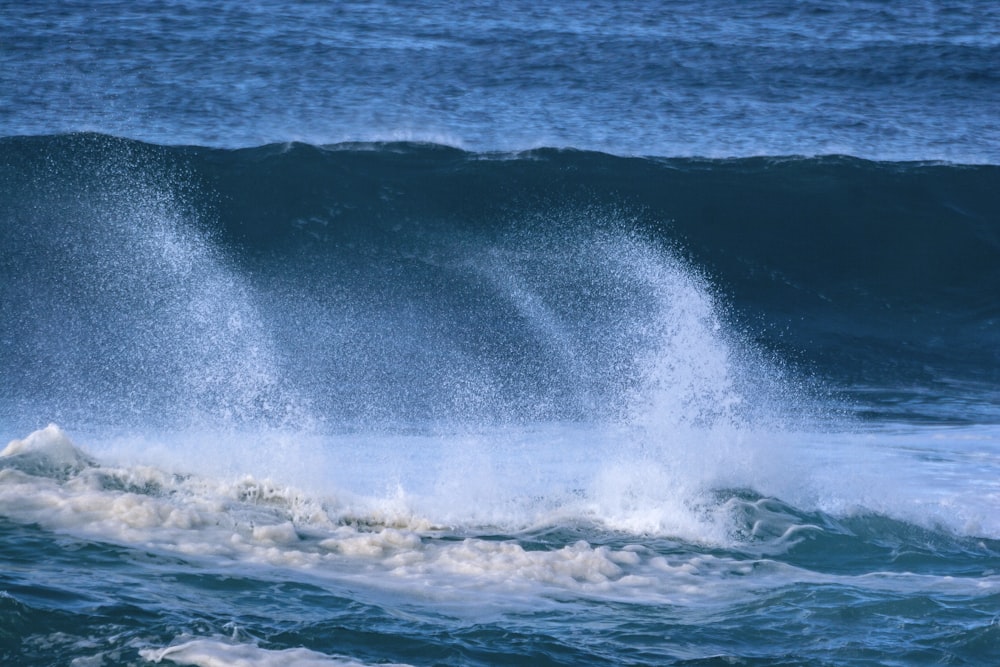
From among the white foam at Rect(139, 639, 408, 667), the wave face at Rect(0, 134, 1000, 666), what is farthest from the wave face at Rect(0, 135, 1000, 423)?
the white foam at Rect(139, 639, 408, 667)

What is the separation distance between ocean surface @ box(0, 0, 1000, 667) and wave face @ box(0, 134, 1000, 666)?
45 millimetres

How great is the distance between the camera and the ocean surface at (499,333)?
610 cm

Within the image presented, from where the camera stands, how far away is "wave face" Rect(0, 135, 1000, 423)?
1230cm

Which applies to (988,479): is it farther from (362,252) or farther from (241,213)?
(241,213)

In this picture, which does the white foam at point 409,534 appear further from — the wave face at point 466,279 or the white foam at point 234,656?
the wave face at point 466,279

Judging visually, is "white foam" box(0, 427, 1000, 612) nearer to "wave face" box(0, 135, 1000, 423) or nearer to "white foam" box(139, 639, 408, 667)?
"white foam" box(139, 639, 408, 667)

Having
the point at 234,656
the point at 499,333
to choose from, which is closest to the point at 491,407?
the point at 499,333

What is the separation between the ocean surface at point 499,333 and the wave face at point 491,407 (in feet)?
0.15

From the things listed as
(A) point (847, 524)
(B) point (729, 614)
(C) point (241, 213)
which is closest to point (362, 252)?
(C) point (241, 213)

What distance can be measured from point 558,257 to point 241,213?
5203 millimetres

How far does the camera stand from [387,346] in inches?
545

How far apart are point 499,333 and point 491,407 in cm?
233

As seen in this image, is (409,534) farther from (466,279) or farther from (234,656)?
(466,279)

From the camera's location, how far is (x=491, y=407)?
12.4 meters
